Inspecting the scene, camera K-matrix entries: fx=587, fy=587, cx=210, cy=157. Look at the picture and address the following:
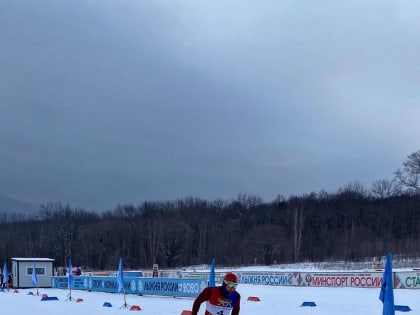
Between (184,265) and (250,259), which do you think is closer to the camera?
(250,259)

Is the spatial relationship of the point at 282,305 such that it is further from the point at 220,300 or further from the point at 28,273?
the point at 28,273

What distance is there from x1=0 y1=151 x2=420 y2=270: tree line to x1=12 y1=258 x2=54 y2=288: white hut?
3780cm

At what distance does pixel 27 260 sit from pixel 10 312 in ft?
83.7

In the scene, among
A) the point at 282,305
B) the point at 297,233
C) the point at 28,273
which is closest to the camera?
the point at 282,305

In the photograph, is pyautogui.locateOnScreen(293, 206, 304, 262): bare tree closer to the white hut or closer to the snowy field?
the white hut

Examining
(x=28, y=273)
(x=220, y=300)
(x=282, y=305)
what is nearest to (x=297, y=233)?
(x=28, y=273)

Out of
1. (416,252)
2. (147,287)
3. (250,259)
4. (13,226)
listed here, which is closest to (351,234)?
(250,259)

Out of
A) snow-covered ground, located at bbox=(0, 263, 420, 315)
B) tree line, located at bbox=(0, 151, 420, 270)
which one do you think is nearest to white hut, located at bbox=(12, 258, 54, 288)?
snow-covered ground, located at bbox=(0, 263, 420, 315)

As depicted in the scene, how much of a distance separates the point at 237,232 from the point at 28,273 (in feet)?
204

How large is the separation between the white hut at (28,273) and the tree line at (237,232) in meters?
37.8

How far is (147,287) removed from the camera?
34250mm

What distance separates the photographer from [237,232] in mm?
107625

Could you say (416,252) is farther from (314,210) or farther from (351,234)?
(314,210)

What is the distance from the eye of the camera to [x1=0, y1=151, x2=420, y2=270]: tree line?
294 feet
